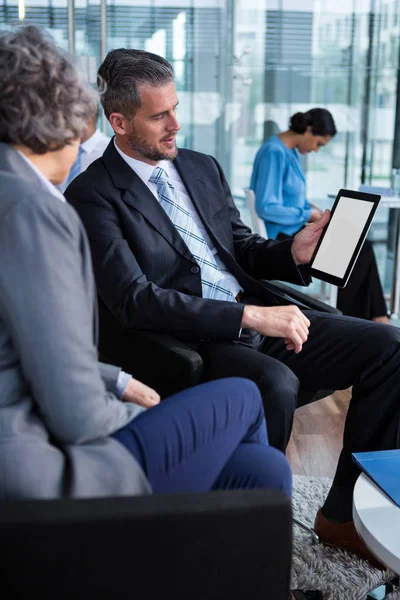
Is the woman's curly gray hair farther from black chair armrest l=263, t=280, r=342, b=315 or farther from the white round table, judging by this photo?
black chair armrest l=263, t=280, r=342, b=315

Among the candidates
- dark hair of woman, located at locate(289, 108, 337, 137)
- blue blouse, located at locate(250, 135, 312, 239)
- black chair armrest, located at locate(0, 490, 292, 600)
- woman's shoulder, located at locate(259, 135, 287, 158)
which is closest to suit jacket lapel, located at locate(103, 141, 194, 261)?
black chair armrest, located at locate(0, 490, 292, 600)

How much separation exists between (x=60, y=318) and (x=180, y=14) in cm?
425

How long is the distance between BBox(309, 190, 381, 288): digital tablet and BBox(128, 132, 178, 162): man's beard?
53 cm

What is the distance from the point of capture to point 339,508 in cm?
204

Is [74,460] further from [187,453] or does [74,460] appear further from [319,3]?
[319,3]

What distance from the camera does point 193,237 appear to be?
88.7 inches

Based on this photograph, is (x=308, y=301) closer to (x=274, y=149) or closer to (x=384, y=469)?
(x=384, y=469)

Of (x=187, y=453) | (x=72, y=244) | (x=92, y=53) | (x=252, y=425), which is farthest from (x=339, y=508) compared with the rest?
(x=92, y=53)

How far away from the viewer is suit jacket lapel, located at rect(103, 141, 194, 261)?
2146mm

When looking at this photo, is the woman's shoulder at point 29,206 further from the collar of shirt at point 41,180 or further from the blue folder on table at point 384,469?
the blue folder on table at point 384,469

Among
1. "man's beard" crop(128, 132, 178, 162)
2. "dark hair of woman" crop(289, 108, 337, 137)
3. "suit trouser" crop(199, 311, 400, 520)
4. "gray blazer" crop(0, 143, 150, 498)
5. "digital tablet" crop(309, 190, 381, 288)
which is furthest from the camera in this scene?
"dark hair of woman" crop(289, 108, 337, 137)

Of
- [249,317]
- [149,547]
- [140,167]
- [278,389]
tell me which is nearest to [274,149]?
[140,167]

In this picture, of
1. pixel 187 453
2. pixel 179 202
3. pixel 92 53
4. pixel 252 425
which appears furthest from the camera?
pixel 92 53

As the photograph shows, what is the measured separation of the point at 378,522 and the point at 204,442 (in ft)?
1.37
